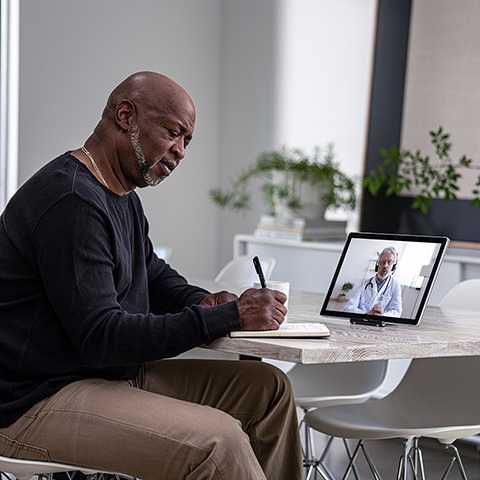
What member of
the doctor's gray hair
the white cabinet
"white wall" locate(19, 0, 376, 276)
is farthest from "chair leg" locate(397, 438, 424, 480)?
"white wall" locate(19, 0, 376, 276)

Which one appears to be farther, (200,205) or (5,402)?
(200,205)

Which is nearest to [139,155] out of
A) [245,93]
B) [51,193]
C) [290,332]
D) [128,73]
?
[51,193]

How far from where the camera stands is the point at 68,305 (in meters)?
2.04

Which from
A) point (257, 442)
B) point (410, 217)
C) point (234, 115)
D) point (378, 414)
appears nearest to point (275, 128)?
point (234, 115)

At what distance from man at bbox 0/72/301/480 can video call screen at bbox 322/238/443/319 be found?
0.30m

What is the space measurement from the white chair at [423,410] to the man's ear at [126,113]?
96 centimetres

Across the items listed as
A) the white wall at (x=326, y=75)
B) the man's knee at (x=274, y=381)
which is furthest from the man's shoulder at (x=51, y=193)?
the white wall at (x=326, y=75)

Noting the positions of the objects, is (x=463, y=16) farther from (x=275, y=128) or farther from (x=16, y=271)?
(x=16, y=271)

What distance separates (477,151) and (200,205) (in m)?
1.85

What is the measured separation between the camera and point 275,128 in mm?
5449

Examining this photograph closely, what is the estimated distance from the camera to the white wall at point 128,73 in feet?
16.2

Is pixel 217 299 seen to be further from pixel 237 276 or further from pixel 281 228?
pixel 281 228

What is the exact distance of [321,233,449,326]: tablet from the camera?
2359mm

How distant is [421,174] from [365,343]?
2.46m
